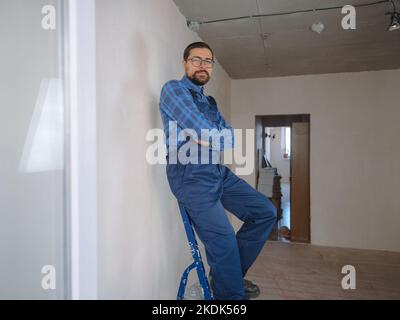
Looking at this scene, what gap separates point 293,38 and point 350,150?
79.4 inches

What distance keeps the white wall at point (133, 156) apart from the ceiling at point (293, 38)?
584 mm

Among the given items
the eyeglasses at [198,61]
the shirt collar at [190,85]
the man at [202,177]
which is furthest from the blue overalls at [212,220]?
the eyeglasses at [198,61]

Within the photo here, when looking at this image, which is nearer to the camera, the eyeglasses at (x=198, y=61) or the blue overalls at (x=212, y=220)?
the blue overalls at (x=212, y=220)

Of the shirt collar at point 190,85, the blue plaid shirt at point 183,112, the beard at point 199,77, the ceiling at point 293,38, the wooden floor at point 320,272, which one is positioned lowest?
the wooden floor at point 320,272

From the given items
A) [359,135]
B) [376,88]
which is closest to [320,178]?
[359,135]

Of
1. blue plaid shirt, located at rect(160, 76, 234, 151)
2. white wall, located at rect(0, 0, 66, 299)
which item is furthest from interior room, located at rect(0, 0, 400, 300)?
blue plaid shirt, located at rect(160, 76, 234, 151)

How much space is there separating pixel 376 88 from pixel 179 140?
3.59 metres

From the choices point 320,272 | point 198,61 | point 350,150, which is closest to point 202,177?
point 198,61

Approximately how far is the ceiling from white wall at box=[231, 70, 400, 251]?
255 millimetres

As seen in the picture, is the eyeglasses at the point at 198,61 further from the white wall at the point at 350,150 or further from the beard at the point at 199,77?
the white wall at the point at 350,150

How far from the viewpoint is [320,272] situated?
3053mm

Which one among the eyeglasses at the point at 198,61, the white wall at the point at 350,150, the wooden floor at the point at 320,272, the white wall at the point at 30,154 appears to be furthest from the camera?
the white wall at the point at 350,150

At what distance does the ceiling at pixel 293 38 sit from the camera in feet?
7.11

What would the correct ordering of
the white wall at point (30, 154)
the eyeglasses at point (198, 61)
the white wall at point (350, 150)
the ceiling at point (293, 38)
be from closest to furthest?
the white wall at point (30, 154)
the eyeglasses at point (198, 61)
the ceiling at point (293, 38)
the white wall at point (350, 150)
